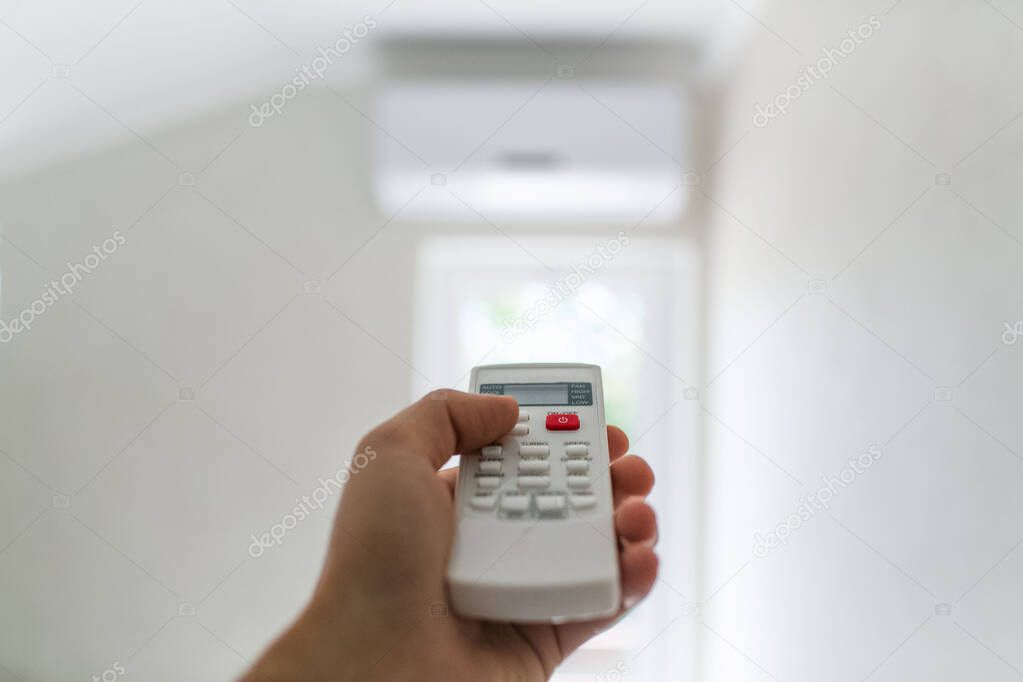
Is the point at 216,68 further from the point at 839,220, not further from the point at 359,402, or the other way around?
the point at 839,220

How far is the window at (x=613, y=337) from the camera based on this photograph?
1.23 meters

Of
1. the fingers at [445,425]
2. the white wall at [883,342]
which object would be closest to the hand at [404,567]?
the fingers at [445,425]

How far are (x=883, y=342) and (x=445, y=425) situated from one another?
1.62 feet

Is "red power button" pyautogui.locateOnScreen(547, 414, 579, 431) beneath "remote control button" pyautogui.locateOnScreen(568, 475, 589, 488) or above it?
above

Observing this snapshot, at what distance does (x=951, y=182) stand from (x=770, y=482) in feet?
2.03

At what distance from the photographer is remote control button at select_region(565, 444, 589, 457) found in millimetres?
532

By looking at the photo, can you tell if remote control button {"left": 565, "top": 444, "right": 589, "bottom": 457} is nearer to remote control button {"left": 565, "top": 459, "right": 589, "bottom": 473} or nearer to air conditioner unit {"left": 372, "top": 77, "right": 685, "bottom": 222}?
remote control button {"left": 565, "top": 459, "right": 589, "bottom": 473}

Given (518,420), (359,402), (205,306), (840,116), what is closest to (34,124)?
(205,306)

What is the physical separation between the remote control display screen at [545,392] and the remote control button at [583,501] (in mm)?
101

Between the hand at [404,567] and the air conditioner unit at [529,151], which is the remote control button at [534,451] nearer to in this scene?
the hand at [404,567]

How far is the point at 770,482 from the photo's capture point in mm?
1041

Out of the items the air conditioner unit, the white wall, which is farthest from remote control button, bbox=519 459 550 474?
the air conditioner unit

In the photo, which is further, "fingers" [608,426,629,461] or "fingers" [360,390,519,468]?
"fingers" [608,426,629,461]

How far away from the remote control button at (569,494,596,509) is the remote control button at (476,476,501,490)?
6 cm
